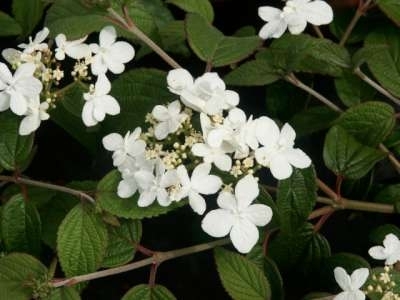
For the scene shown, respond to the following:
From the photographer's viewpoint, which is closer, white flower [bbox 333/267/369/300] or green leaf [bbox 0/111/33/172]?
white flower [bbox 333/267/369/300]

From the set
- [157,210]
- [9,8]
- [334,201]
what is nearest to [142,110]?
[157,210]

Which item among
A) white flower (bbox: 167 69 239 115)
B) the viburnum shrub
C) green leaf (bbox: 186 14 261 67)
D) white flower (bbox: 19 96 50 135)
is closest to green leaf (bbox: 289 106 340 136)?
the viburnum shrub

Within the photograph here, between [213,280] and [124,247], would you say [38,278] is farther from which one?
[213,280]

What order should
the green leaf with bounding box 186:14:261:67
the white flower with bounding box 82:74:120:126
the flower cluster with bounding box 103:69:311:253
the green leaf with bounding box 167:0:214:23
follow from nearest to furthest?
the flower cluster with bounding box 103:69:311:253
the white flower with bounding box 82:74:120:126
the green leaf with bounding box 186:14:261:67
the green leaf with bounding box 167:0:214:23

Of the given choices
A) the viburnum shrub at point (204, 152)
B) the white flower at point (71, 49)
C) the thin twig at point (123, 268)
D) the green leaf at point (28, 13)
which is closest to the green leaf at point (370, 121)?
the viburnum shrub at point (204, 152)

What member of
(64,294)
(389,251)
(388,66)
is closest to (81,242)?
(64,294)

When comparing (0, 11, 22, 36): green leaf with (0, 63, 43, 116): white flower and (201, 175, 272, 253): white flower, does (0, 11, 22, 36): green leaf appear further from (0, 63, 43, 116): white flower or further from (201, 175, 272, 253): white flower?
(201, 175, 272, 253): white flower

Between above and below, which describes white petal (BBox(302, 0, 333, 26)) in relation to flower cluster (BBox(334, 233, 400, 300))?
above

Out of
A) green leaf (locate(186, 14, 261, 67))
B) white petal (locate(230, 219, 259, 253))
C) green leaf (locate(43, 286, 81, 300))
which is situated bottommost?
green leaf (locate(43, 286, 81, 300))
